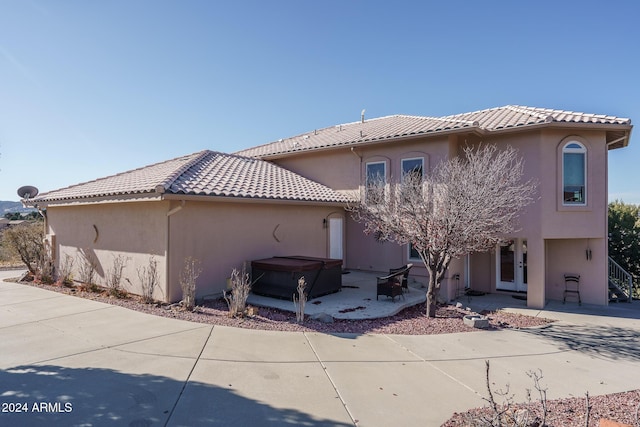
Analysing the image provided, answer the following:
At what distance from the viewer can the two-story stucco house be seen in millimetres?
10734

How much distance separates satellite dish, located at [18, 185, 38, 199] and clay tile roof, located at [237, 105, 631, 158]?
432 inches

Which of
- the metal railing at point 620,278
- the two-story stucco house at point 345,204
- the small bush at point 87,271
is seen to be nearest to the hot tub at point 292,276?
the two-story stucco house at point 345,204

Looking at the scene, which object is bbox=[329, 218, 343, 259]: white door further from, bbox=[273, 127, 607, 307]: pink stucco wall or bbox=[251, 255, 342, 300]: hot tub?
bbox=[251, 255, 342, 300]: hot tub

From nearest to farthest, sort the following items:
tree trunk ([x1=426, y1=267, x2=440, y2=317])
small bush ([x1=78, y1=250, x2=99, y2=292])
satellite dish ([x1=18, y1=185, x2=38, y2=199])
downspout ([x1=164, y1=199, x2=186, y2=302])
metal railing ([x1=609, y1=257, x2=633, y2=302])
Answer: tree trunk ([x1=426, y1=267, x2=440, y2=317]), downspout ([x1=164, y1=199, x2=186, y2=302]), small bush ([x1=78, y1=250, x2=99, y2=292]), metal railing ([x1=609, y1=257, x2=633, y2=302]), satellite dish ([x1=18, y1=185, x2=38, y2=199])

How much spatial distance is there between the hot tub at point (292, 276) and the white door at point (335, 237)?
3.94 m

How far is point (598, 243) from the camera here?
41.6 feet

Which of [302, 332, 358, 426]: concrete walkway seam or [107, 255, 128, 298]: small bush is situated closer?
[302, 332, 358, 426]: concrete walkway seam

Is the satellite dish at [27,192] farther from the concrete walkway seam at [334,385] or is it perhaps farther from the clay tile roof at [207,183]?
the concrete walkway seam at [334,385]

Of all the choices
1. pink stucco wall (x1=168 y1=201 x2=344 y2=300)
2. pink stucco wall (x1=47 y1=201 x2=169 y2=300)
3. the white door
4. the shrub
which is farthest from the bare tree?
the shrub

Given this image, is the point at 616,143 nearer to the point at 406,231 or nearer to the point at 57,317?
the point at 406,231

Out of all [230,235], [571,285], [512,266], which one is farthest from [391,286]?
[571,285]

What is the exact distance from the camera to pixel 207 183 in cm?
1141

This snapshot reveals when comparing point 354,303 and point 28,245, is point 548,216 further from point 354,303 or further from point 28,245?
point 28,245

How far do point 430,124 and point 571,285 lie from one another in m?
8.09
